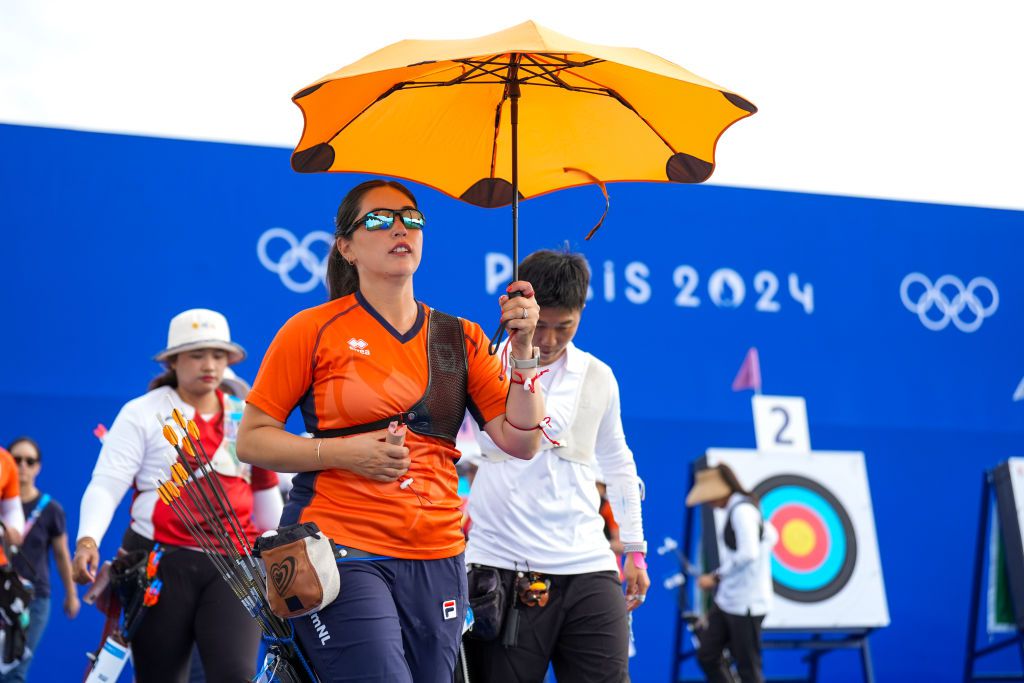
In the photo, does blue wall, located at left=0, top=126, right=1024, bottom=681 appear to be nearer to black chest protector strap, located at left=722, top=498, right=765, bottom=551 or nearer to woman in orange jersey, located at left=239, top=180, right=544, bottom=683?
black chest protector strap, located at left=722, top=498, right=765, bottom=551

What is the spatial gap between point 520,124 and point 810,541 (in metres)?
5.18

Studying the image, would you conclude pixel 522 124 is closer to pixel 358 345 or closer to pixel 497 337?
pixel 497 337

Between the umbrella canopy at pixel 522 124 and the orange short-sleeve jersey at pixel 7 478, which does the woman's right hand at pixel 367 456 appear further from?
the orange short-sleeve jersey at pixel 7 478

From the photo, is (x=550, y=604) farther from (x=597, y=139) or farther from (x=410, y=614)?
(x=597, y=139)

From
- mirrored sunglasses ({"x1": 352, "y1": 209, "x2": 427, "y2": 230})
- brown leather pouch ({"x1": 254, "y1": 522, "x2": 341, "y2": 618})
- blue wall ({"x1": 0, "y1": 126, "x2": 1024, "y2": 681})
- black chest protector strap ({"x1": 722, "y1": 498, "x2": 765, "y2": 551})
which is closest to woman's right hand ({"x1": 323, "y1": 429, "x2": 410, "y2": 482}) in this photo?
brown leather pouch ({"x1": 254, "y1": 522, "x2": 341, "y2": 618})

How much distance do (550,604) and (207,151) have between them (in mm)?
4796

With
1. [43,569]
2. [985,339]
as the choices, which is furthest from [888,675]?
[43,569]

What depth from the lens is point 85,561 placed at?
327cm

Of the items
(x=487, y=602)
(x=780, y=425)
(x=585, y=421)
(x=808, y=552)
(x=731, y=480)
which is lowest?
(x=487, y=602)

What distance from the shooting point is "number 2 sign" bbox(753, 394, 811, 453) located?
24.7ft

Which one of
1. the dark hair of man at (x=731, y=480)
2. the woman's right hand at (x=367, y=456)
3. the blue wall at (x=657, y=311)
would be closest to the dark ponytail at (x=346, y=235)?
the woman's right hand at (x=367, y=456)

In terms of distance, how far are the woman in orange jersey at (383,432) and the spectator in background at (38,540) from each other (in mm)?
4012

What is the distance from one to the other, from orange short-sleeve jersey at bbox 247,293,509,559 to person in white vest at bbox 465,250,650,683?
626mm

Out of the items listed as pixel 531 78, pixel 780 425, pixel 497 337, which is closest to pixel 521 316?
pixel 497 337
